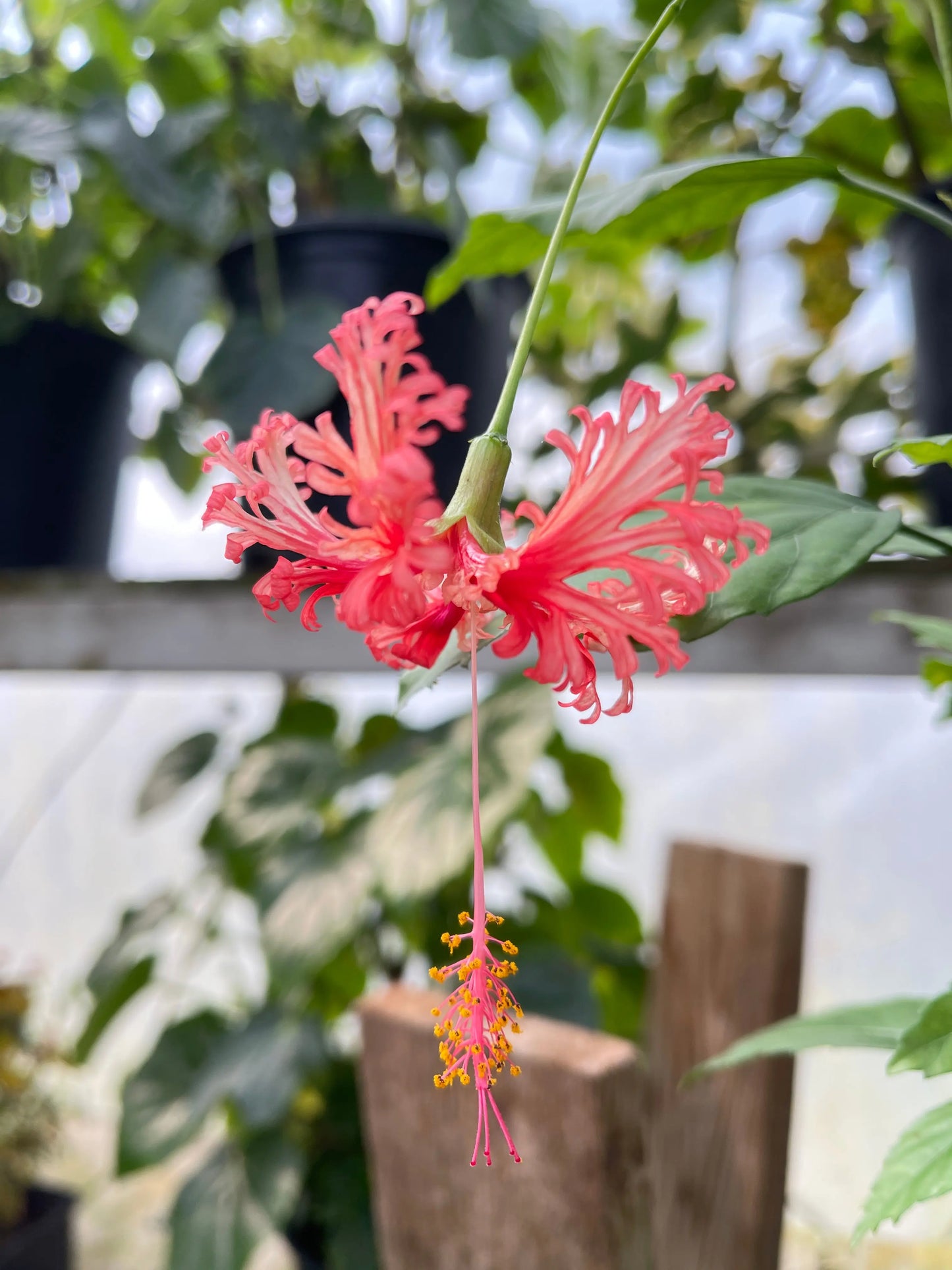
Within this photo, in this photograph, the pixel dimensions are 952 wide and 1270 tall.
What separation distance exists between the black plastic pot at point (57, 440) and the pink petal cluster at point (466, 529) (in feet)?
2.05

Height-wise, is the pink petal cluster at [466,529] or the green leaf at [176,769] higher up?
the pink petal cluster at [466,529]

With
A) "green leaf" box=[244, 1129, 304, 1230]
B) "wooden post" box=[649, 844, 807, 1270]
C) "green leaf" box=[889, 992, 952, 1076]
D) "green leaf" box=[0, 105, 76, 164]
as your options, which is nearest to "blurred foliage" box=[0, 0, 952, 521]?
"green leaf" box=[0, 105, 76, 164]

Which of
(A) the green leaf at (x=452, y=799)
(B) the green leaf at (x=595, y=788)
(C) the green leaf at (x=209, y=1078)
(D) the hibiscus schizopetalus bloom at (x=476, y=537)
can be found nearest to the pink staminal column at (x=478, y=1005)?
(D) the hibiscus schizopetalus bloom at (x=476, y=537)

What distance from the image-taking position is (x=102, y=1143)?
1346 mm

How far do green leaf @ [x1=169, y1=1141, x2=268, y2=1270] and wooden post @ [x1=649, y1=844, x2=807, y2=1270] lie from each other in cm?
35

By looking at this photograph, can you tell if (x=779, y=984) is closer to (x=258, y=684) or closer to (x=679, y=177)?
(x=679, y=177)

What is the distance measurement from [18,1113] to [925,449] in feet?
3.62

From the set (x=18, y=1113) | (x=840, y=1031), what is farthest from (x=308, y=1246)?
(x=840, y=1031)

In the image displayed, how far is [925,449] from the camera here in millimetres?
241

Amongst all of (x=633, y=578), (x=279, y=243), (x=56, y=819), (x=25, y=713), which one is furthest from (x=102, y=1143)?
(x=633, y=578)

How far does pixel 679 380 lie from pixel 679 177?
0.40ft

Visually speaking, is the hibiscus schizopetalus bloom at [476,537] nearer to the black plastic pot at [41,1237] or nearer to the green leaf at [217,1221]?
the green leaf at [217,1221]

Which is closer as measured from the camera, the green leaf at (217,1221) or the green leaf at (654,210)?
the green leaf at (654,210)

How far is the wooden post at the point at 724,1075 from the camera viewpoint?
464mm
